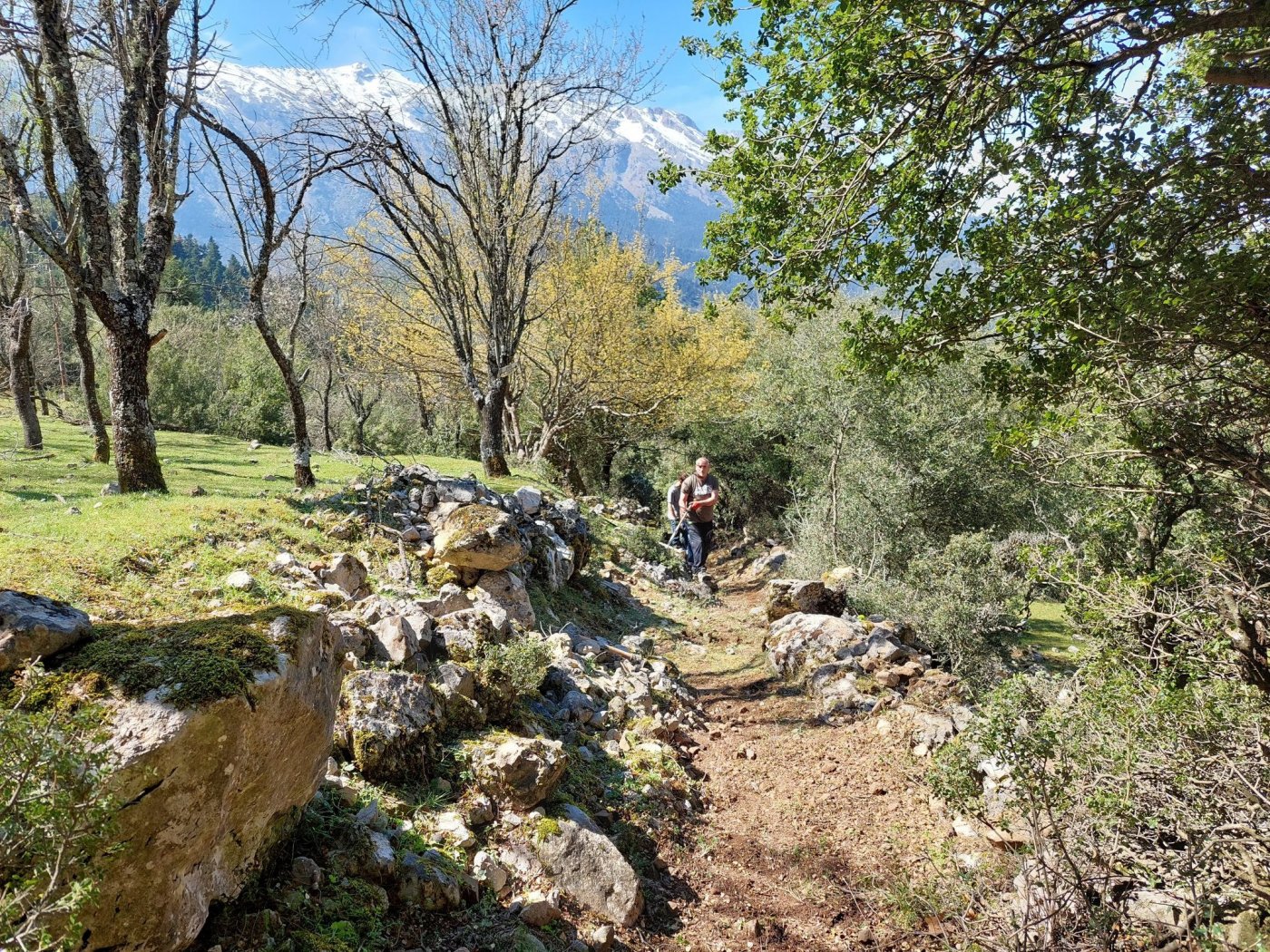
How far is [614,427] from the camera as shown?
2236 cm

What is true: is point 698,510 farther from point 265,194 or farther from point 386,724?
point 265,194

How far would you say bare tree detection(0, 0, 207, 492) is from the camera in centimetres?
761

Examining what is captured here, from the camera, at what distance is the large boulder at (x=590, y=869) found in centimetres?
393

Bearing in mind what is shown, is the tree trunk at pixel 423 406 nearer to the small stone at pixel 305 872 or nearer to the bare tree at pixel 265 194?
the bare tree at pixel 265 194

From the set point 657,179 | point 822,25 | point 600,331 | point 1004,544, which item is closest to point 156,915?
point 657,179

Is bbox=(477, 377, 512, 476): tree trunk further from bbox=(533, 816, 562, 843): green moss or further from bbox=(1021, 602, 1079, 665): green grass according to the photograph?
bbox=(533, 816, 562, 843): green moss

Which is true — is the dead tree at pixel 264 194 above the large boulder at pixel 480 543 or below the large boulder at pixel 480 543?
above

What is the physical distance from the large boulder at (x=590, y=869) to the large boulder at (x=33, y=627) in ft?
9.13

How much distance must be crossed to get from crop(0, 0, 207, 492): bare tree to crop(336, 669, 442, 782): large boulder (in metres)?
6.37

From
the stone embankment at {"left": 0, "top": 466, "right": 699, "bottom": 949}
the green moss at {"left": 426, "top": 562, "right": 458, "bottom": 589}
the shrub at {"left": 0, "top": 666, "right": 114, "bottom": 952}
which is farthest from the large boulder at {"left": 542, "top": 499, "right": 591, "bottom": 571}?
the shrub at {"left": 0, "top": 666, "right": 114, "bottom": 952}

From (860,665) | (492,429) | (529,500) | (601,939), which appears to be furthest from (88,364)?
(860,665)

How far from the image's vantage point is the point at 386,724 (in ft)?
13.6

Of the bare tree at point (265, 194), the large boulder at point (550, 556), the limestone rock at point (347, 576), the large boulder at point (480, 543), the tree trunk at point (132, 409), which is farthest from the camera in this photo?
the bare tree at point (265, 194)

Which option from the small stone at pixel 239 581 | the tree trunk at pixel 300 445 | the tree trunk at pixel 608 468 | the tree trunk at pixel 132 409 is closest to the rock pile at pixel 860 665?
the small stone at pixel 239 581
